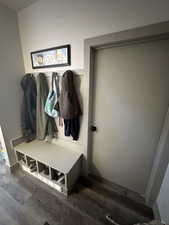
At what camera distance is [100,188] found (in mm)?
1534

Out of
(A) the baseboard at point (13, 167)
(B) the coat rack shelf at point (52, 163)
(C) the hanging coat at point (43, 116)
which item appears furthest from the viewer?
(A) the baseboard at point (13, 167)

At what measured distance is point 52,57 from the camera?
141cm

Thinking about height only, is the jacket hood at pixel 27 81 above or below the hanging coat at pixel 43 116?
above

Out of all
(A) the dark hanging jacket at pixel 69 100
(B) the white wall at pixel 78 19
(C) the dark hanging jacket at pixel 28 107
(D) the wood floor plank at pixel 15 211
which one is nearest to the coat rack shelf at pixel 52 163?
(C) the dark hanging jacket at pixel 28 107

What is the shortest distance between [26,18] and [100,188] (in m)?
2.73

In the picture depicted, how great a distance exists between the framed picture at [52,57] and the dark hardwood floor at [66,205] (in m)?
1.82

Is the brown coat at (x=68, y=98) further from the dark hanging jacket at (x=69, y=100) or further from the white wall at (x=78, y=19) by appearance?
the white wall at (x=78, y=19)

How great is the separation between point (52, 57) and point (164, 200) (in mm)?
2164

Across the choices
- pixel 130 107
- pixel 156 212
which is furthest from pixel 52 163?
pixel 156 212

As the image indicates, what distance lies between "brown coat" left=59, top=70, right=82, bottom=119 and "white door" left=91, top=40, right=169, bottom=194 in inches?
11.3

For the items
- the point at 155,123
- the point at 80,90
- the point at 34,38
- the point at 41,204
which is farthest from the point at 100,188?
the point at 34,38

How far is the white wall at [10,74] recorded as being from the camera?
1.42 metres

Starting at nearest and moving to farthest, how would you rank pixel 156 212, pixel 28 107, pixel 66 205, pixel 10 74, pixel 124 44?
pixel 124 44 < pixel 156 212 < pixel 66 205 < pixel 10 74 < pixel 28 107

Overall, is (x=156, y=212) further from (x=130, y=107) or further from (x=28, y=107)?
(x=28, y=107)
